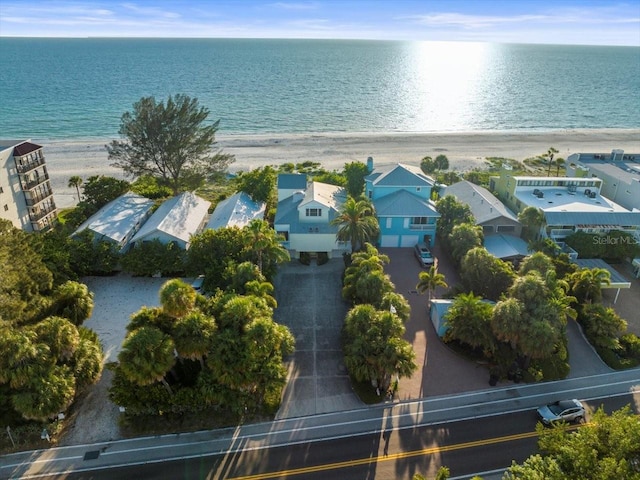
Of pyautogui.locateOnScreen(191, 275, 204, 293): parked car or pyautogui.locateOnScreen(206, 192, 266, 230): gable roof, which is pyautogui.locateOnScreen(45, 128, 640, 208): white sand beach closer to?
pyautogui.locateOnScreen(206, 192, 266, 230): gable roof

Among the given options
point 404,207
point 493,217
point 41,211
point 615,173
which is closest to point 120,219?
point 41,211

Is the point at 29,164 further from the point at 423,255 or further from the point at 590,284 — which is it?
the point at 590,284

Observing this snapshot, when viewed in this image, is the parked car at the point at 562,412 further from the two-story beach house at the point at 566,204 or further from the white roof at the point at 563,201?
the white roof at the point at 563,201

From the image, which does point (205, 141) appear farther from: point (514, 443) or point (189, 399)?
point (514, 443)

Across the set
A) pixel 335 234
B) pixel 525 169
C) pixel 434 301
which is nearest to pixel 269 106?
pixel 525 169

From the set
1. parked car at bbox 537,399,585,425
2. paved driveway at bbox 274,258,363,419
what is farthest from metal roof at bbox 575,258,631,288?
→ paved driveway at bbox 274,258,363,419
